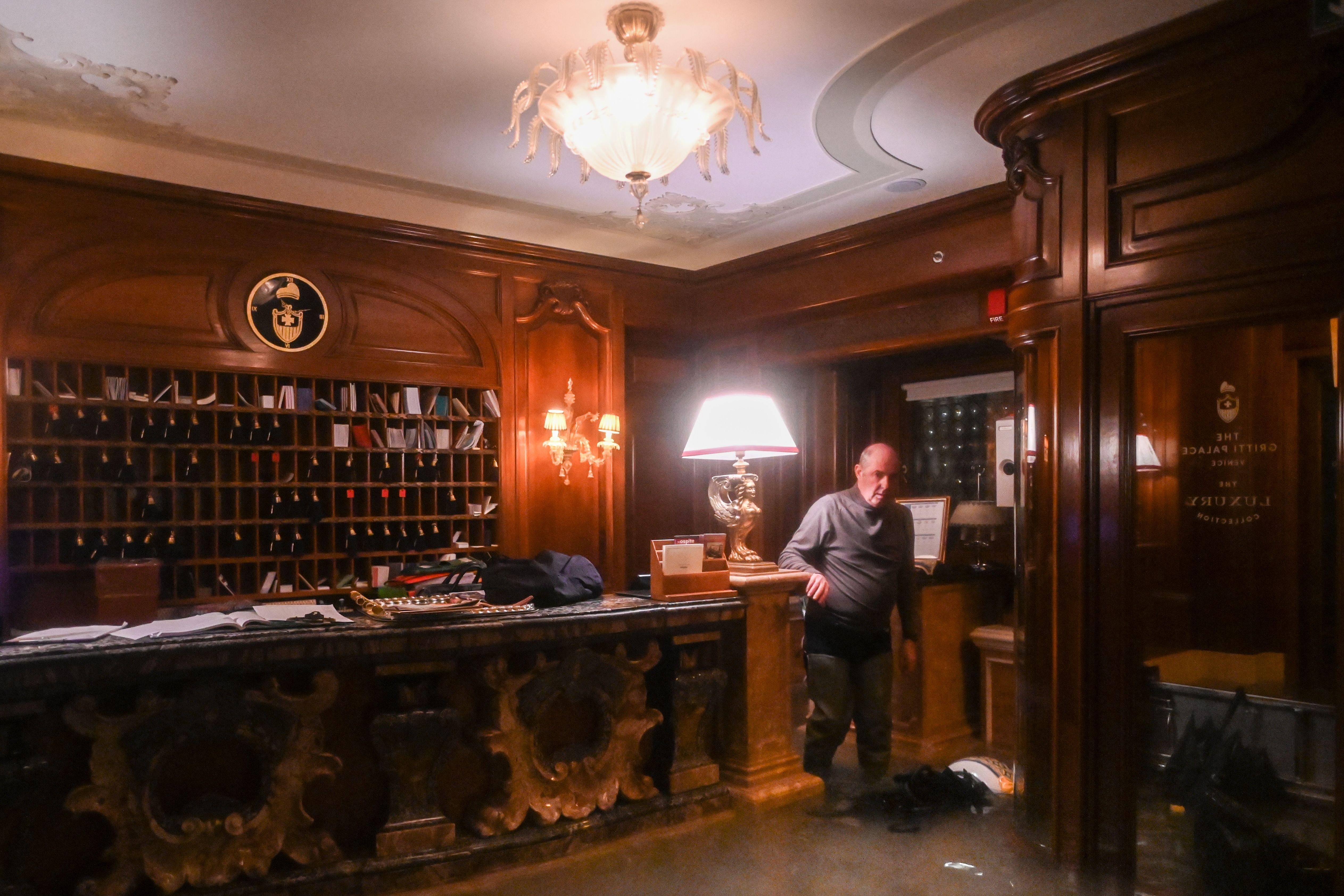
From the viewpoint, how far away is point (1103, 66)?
322cm

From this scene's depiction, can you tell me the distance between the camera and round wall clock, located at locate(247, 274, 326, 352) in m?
5.09

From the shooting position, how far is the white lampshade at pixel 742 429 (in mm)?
3713

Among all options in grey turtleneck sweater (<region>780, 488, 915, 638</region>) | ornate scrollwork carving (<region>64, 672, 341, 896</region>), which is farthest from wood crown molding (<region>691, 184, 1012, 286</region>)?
ornate scrollwork carving (<region>64, 672, 341, 896</region>)

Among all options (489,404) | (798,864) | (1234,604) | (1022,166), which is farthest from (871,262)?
(798,864)

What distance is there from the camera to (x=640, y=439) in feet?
22.3

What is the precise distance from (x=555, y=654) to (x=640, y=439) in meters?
3.58

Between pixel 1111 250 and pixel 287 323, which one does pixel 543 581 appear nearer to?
pixel 1111 250

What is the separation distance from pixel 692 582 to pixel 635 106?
1866 millimetres

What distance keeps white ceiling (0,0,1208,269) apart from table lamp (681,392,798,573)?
56.8 inches

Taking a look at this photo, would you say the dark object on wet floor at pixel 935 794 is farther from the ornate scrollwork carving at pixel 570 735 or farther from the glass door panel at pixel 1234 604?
the ornate scrollwork carving at pixel 570 735

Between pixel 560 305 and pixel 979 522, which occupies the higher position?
pixel 560 305

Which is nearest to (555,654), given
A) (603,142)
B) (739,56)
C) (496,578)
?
(496,578)

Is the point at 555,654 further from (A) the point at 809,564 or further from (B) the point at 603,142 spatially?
(B) the point at 603,142

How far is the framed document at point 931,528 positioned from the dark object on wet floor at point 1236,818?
2.19 m
